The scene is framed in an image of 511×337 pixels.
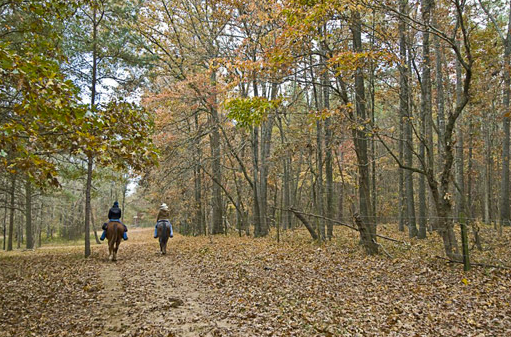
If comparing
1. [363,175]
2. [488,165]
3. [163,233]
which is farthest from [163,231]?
[488,165]

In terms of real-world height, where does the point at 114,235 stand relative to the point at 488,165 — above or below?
below

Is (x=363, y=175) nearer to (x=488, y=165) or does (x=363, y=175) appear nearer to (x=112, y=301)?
(x=112, y=301)

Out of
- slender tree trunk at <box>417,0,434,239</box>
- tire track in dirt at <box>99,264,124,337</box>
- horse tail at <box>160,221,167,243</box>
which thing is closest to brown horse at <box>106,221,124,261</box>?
horse tail at <box>160,221,167,243</box>

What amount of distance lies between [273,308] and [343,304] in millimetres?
1379

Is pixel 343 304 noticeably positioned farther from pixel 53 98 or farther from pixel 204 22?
pixel 204 22

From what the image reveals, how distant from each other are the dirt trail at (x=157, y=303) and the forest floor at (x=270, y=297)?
0.02 meters

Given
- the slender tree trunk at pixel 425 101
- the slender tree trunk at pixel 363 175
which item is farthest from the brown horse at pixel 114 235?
the slender tree trunk at pixel 425 101

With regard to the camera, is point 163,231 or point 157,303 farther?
point 163,231

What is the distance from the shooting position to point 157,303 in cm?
659

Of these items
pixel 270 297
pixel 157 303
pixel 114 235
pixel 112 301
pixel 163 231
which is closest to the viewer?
pixel 157 303

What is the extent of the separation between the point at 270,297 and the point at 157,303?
2261mm

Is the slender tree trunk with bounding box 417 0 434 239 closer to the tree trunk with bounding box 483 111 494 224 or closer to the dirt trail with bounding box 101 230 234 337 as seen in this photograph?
the tree trunk with bounding box 483 111 494 224

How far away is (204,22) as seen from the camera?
17125mm

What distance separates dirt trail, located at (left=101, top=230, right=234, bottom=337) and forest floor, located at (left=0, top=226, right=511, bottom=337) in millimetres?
22
